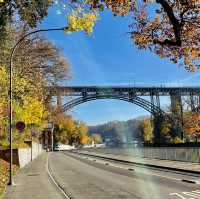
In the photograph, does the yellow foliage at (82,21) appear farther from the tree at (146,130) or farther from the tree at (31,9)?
the tree at (146,130)

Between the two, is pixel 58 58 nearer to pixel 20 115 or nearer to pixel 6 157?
pixel 20 115

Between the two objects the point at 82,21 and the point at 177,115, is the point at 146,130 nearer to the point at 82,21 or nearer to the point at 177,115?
the point at 177,115

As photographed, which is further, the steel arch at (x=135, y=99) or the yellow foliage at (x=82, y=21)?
the steel arch at (x=135, y=99)

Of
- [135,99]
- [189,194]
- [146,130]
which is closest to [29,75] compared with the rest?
[189,194]

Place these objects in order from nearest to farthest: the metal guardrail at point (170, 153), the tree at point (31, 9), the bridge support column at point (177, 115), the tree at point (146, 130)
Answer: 1. the tree at point (31, 9)
2. the metal guardrail at point (170, 153)
3. the bridge support column at point (177, 115)
4. the tree at point (146, 130)

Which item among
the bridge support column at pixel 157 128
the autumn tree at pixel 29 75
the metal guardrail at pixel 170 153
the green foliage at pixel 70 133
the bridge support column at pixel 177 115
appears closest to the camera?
the autumn tree at pixel 29 75

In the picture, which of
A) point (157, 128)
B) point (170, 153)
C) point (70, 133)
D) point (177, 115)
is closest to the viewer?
point (170, 153)

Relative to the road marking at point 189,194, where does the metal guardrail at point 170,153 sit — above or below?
above

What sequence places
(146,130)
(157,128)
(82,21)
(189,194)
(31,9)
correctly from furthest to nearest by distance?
(146,130) < (157,128) < (31,9) < (189,194) < (82,21)

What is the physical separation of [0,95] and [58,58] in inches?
592

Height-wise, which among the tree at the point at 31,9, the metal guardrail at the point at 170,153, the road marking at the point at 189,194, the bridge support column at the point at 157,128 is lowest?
the road marking at the point at 189,194

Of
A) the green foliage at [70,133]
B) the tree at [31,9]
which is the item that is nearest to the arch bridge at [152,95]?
the green foliage at [70,133]

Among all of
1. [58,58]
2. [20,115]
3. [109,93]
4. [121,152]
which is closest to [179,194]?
[20,115]

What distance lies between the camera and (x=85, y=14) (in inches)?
490
